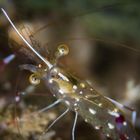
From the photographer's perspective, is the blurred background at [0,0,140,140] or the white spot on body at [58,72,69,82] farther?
the blurred background at [0,0,140,140]

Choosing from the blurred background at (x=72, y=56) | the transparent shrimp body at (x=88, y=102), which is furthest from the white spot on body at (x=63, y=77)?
the blurred background at (x=72, y=56)

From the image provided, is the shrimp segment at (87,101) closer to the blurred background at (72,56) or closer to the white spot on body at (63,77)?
the white spot on body at (63,77)

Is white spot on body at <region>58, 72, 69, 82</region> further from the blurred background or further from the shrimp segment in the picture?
the blurred background

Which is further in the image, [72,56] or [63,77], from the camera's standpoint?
[72,56]

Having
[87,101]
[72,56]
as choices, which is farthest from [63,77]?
[72,56]

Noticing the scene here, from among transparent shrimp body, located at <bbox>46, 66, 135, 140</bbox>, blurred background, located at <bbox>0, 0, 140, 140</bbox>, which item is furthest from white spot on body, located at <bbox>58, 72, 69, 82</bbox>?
blurred background, located at <bbox>0, 0, 140, 140</bbox>

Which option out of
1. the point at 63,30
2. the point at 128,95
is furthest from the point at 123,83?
the point at 63,30

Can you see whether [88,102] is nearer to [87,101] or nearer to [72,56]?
[87,101]
